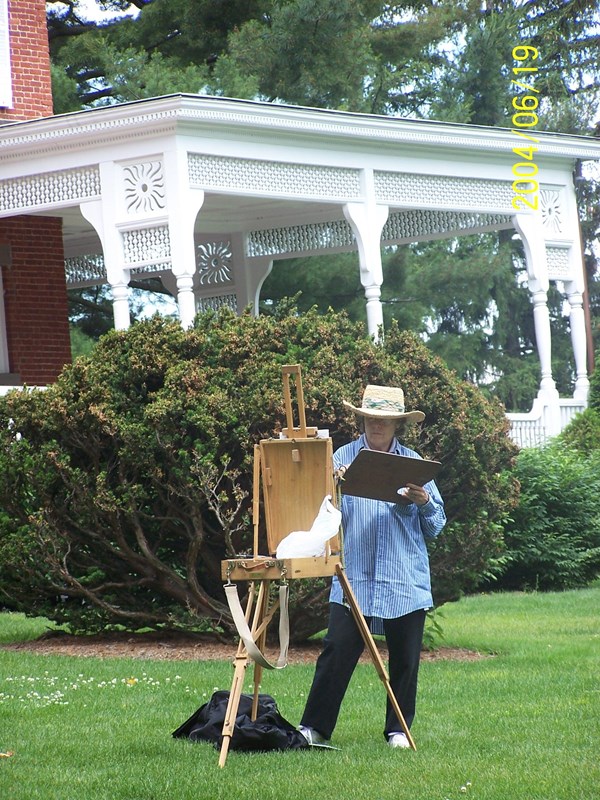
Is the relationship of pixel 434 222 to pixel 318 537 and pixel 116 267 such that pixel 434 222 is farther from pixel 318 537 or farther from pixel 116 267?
pixel 318 537

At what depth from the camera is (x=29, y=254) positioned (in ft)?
56.2

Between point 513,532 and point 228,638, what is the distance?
17.6 ft

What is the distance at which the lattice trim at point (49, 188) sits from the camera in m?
14.8

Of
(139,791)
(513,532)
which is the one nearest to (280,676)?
(139,791)

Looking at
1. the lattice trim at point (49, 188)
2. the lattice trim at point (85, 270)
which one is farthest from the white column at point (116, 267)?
the lattice trim at point (85, 270)

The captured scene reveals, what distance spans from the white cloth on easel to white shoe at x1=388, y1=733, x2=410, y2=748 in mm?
1040

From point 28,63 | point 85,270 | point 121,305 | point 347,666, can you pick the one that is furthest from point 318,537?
point 85,270

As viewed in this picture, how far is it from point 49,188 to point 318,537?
32.8 feet

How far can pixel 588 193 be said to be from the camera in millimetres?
35844

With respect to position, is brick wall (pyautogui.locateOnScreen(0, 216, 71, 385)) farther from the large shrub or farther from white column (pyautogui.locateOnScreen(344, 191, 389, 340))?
the large shrub

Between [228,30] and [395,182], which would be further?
[228,30]

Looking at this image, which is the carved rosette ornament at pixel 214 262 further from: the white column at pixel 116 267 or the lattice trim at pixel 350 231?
the white column at pixel 116 267

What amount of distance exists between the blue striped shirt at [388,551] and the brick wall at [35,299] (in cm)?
1090

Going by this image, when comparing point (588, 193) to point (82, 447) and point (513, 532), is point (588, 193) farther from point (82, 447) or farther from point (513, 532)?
point (82, 447)
